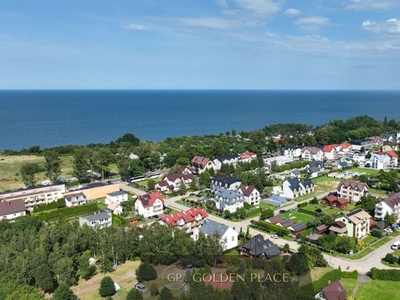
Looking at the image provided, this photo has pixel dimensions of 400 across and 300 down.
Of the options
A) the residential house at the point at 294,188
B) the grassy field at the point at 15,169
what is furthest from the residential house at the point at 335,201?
the grassy field at the point at 15,169

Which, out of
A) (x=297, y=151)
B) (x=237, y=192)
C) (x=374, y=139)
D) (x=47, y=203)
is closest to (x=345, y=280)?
(x=237, y=192)

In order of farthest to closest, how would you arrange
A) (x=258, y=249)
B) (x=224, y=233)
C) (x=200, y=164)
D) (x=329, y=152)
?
(x=329, y=152), (x=200, y=164), (x=224, y=233), (x=258, y=249)

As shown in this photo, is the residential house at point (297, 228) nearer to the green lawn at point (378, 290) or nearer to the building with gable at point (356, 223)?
the building with gable at point (356, 223)

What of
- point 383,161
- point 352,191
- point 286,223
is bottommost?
point 286,223

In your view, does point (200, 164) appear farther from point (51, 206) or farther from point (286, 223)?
point (286, 223)

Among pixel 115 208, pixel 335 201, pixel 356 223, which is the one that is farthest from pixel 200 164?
pixel 356 223
